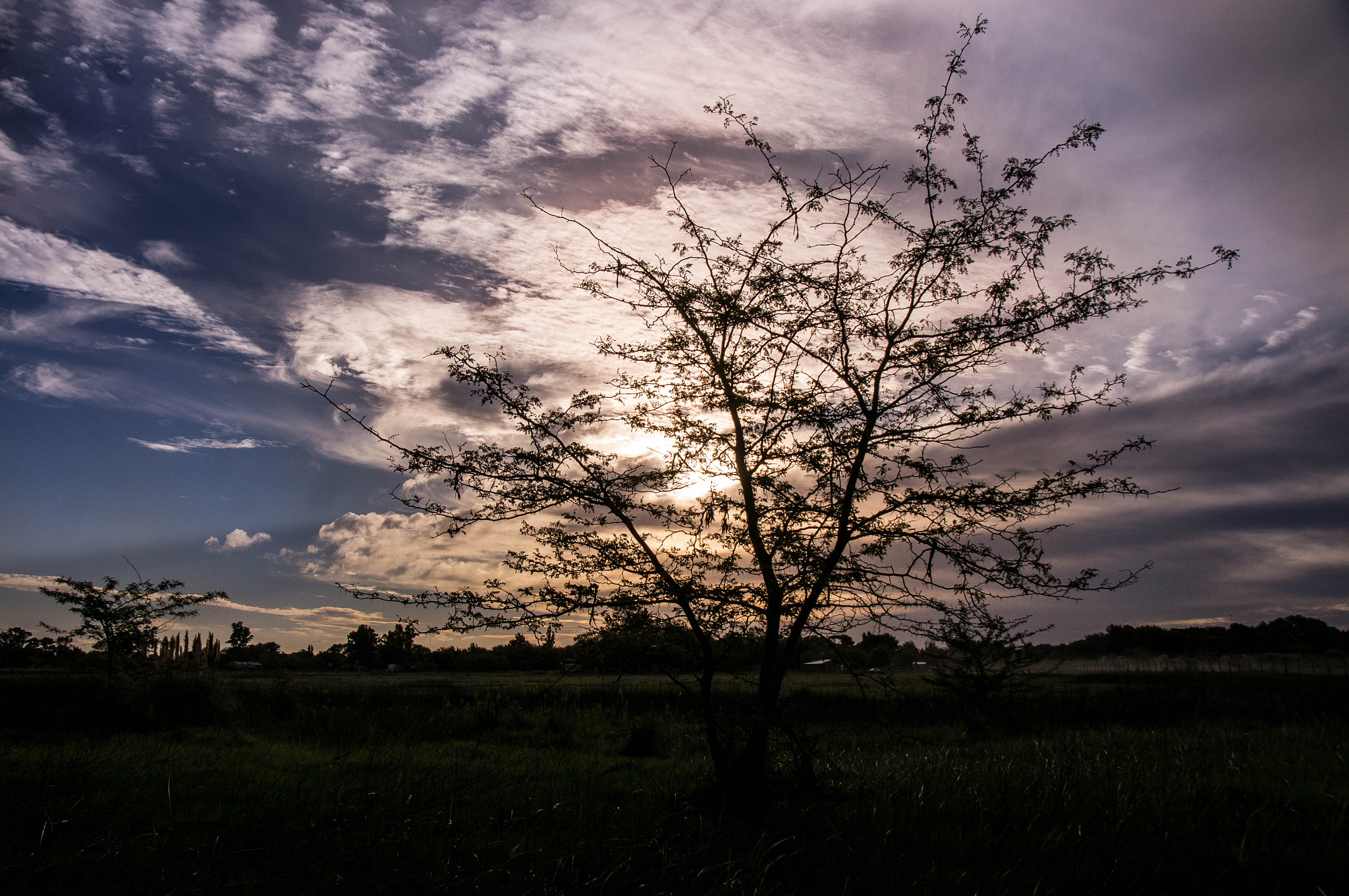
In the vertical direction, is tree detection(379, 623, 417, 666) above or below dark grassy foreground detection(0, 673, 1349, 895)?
above

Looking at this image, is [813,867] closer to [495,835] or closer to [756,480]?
[495,835]

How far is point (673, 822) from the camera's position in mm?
6559

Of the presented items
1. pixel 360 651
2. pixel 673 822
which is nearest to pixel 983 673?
pixel 673 822

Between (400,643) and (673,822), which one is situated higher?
(400,643)

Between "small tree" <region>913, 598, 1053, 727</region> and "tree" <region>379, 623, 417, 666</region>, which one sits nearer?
"tree" <region>379, 623, 417, 666</region>

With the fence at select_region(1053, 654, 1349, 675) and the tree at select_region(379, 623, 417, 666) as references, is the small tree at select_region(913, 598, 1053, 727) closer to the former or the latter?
the tree at select_region(379, 623, 417, 666)

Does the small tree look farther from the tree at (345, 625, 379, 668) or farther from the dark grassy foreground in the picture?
the tree at (345, 625, 379, 668)

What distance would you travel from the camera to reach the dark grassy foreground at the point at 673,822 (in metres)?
4.75

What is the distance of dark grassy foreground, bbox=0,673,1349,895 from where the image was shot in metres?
4.75

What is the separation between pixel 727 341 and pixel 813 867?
5.11 m

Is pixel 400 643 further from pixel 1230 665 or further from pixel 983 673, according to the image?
pixel 1230 665

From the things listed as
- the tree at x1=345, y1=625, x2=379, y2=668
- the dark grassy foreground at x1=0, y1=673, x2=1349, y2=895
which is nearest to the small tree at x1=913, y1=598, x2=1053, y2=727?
the dark grassy foreground at x1=0, y1=673, x2=1349, y2=895

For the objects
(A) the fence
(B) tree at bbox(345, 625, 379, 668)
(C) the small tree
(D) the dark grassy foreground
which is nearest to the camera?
(D) the dark grassy foreground

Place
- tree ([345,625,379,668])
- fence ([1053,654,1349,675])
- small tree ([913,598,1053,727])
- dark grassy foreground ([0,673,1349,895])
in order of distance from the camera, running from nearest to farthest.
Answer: dark grassy foreground ([0,673,1349,895])
small tree ([913,598,1053,727])
fence ([1053,654,1349,675])
tree ([345,625,379,668])
